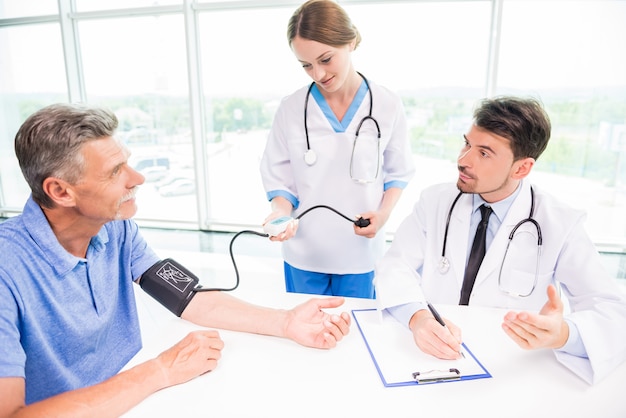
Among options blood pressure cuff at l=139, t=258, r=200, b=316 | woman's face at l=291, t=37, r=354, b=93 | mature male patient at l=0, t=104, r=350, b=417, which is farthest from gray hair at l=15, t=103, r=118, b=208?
woman's face at l=291, t=37, r=354, b=93

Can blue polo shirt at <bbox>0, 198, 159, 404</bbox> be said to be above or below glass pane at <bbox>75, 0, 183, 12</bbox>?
below

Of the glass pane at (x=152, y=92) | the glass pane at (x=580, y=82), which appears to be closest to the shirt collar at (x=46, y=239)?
the glass pane at (x=152, y=92)

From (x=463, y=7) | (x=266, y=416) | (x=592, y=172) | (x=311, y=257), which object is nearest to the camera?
(x=266, y=416)

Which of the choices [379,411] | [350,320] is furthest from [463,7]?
[379,411]

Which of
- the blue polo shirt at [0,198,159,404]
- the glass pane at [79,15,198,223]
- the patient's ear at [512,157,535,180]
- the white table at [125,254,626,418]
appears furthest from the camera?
the glass pane at [79,15,198,223]

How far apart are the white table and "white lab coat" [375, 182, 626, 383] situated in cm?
9

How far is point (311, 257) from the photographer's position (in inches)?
62.9

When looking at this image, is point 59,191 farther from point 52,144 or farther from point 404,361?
point 404,361

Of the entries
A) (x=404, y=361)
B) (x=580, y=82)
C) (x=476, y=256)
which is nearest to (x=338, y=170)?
(x=476, y=256)

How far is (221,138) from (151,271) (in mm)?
2800

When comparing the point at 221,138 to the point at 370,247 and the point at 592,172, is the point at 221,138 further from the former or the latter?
the point at 592,172

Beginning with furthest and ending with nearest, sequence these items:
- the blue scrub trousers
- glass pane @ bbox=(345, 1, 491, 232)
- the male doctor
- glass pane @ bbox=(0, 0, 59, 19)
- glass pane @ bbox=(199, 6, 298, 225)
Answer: glass pane @ bbox=(0, 0, 59, 19) → glass pane @ bbox=(199, 6, 298, 225) → glass pane @ bbox=(345, 1, 491, 232) → the blue scrub trousers → the male doctor

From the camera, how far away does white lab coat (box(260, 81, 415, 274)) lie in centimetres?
152

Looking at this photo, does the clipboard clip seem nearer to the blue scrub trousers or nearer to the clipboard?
the clipboard
